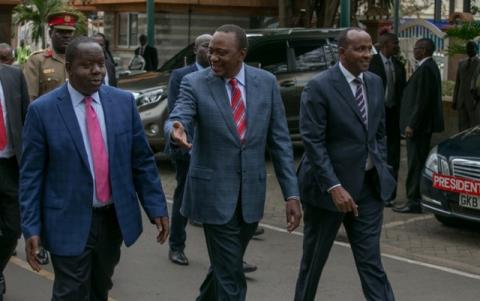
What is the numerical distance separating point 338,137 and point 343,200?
1.36ft

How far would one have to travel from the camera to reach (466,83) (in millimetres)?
14734

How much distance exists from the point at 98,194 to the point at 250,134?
0.99 meters

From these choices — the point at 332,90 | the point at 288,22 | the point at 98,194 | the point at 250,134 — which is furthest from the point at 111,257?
the point at 288,22

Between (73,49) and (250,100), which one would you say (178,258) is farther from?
(73,49)

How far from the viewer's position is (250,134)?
552cm

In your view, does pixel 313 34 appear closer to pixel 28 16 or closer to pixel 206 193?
pixel 206 193

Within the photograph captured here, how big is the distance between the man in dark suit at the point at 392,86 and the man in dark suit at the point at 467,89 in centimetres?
358

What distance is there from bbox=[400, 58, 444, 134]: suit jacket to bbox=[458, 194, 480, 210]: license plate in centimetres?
157

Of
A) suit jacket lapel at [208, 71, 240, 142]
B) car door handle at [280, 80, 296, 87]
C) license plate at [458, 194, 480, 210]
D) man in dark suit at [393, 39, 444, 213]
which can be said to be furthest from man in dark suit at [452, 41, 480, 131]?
suit jacket lapel at [208, 71, 240, 142]

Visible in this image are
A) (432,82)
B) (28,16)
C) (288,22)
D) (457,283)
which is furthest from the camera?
(28,16)

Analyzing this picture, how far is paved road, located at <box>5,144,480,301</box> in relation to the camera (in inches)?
290

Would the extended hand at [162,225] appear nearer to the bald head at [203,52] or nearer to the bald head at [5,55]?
the bald head at [203,52]

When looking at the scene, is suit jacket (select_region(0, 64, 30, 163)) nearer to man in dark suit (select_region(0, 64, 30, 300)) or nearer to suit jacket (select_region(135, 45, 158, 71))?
man in dark suit (select_region(0, 64, 30, 300))

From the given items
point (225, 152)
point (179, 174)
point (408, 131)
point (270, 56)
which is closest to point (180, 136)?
point (225, 152)
